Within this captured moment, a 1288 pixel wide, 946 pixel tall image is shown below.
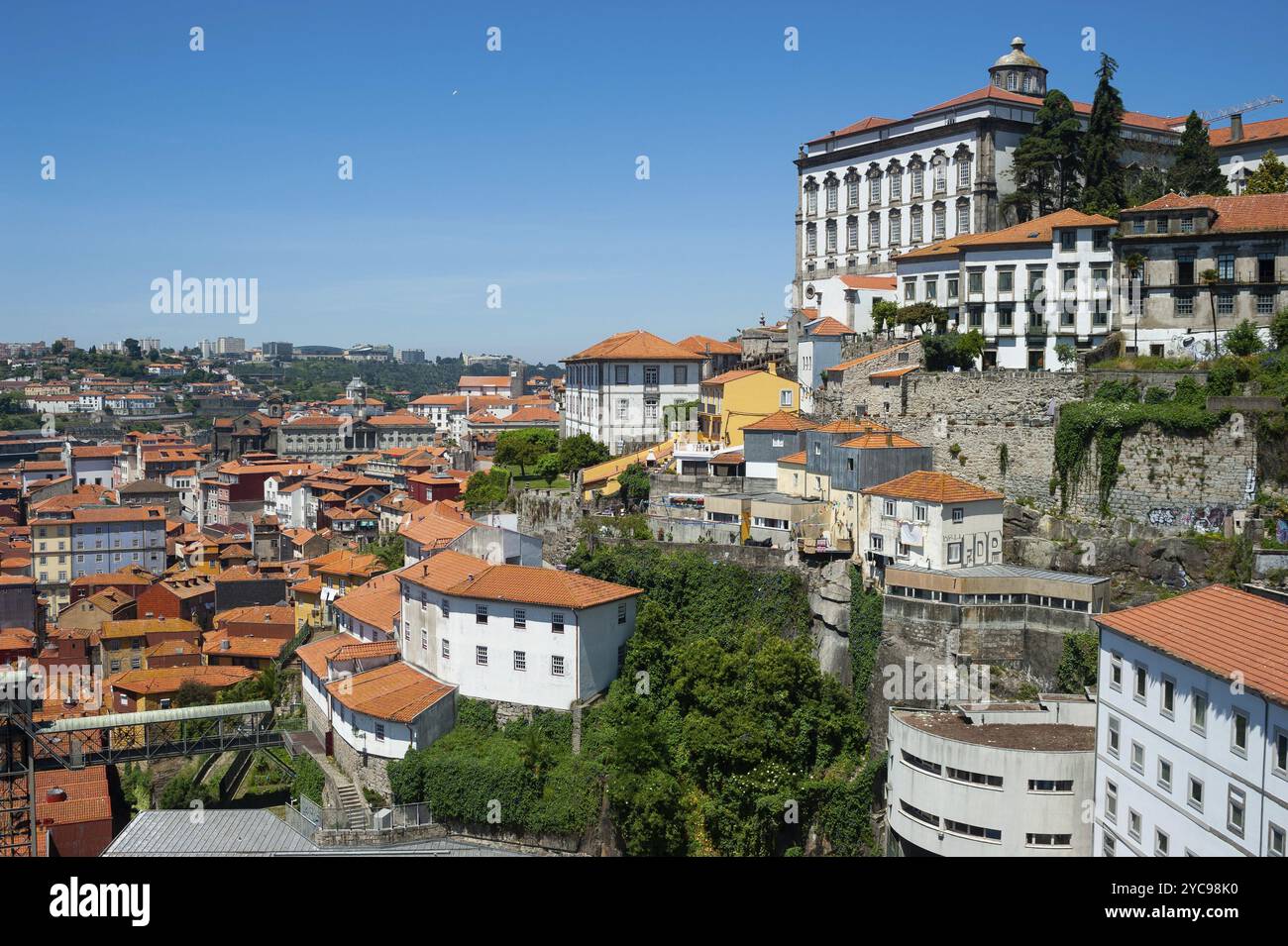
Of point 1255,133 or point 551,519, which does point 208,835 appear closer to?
point 551,519

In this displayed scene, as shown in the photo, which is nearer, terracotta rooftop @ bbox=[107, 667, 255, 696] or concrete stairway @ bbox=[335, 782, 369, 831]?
concrete stairway @ bbox=[335, 782, 369, 831]

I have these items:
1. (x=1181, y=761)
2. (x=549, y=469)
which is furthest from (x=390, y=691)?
(x=1181, y=761)

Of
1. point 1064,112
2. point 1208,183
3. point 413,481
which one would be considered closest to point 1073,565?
point 1208,183

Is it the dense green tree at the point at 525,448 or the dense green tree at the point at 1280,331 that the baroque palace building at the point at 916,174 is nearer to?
the dense green tree at the point at 525,448

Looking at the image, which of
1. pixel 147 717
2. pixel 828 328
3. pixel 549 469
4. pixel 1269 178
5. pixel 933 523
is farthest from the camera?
pixel 549 469

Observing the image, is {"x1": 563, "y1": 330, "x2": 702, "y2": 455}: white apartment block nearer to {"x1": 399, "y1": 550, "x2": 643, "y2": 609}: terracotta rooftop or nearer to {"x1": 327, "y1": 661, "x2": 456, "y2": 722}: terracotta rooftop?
{"x1": 399, "y1": 550, "x2": 643, "y2": 609}: terracotta rooftop

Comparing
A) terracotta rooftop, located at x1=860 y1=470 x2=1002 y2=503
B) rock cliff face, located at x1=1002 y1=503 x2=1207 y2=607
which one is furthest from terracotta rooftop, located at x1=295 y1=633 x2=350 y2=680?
rock cliff face, located at x1=1002 y1=503 x2=1207 y2=607

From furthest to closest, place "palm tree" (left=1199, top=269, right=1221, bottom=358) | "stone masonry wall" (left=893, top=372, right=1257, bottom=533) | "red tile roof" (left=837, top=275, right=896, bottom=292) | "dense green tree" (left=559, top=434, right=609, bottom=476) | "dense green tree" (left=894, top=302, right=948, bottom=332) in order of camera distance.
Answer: "dense green tree" (left=559, top=434, right=609, bottom=476), "red tile roof" (left=837, top=275, right=896, bottom=292), "dense green tree" (left=894, top=302, right=948, bottom=332), "palm tree" (left=1199, top=269, right=1221, bottom=358), "stone masonry wall" (left=893, top=372, right=1257, bottom=533)

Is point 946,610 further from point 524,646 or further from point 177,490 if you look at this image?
point 177,490
